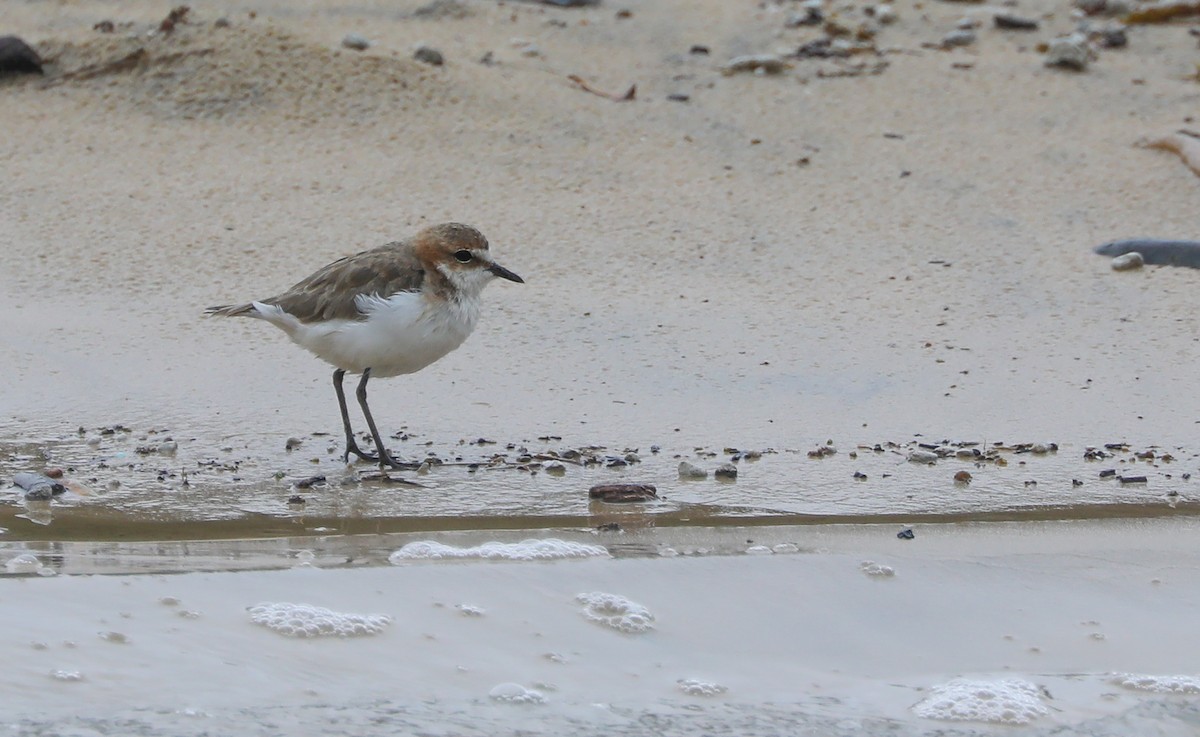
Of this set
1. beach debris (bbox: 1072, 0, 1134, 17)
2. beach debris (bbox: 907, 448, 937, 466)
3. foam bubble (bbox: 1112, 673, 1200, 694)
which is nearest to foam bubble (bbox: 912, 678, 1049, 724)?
foam bubble (bbox: 1112, 673, 1200, 694)

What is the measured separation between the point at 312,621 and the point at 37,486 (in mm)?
1217

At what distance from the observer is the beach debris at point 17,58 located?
319 inches

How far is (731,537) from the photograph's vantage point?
4.40m

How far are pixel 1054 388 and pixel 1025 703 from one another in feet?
7.14

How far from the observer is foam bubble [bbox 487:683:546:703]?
3562 mm

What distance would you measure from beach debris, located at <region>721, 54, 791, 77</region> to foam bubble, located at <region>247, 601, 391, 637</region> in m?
5.57

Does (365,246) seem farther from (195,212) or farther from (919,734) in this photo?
(919,734)

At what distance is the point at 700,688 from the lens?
11.9 ft

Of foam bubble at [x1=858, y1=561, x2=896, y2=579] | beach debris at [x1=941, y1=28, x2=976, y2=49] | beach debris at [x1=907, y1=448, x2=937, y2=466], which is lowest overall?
foam bubble at [x1=858, y1=561, x2=896, y2=579]

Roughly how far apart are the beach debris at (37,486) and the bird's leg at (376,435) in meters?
0.98

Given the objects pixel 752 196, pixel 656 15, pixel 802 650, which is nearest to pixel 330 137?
pixel 752 196

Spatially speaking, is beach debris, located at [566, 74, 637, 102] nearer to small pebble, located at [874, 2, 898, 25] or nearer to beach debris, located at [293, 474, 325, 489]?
small pebble, located at [874, 2, 898, 25]

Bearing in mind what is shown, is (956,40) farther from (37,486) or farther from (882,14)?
(37,486)

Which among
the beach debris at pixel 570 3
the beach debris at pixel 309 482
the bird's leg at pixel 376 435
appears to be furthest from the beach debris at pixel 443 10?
the beach debris at pixel 309 482
